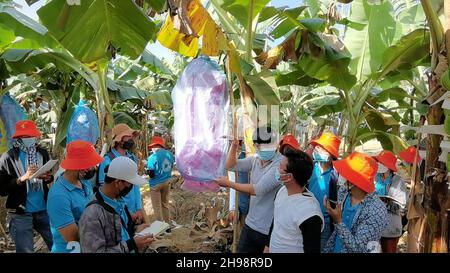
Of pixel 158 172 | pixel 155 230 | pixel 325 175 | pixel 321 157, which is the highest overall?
pixel 321 157

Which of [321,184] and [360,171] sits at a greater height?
[360,171]

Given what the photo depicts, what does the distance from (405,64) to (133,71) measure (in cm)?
584

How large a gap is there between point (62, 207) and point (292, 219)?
137 centimetres

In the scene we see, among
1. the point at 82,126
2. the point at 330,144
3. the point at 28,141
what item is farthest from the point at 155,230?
the point at 82,126

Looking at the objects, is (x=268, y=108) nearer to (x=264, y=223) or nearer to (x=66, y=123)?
(x=264, y=223)

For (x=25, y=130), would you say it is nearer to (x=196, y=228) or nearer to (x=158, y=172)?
(x=158, y=172)

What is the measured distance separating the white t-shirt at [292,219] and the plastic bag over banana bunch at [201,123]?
25.4 inches

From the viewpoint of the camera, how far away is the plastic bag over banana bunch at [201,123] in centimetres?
258

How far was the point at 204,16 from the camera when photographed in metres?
2.81

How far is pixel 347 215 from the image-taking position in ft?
7.61

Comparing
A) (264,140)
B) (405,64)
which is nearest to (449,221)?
(264,140)

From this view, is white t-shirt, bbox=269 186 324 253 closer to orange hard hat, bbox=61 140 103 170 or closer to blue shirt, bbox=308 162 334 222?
blue shirt, bbox=308 162 334 222

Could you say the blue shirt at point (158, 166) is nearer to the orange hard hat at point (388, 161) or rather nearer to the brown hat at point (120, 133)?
the brown hat at point (120, 133)

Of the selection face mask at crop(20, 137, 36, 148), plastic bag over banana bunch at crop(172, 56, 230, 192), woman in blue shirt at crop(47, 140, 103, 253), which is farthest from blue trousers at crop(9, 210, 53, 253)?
plastic bag over banana bunch at crop(172, 56, 230, 192)
